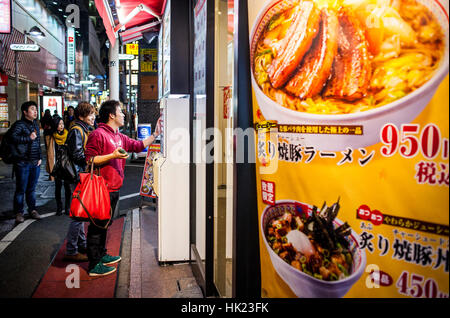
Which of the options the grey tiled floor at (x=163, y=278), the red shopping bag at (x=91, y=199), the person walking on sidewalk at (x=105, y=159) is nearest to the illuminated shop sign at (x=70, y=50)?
the grey tiled floor at (x=163, y=278)

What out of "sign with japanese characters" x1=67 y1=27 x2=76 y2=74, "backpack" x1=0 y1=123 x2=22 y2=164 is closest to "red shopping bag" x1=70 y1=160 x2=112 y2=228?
"backpack" x1=0 y1=123 x2=22 y2=164

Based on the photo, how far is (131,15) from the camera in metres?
7.14

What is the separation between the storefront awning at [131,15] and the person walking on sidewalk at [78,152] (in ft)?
7.65

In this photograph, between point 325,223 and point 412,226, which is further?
point 325,223

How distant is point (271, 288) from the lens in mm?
2691

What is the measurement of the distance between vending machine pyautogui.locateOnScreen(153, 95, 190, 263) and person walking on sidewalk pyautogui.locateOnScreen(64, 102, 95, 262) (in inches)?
41.0

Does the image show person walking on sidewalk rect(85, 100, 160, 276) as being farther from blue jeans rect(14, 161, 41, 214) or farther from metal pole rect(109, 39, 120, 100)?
metal pole rect(109, 39, 120, 100)

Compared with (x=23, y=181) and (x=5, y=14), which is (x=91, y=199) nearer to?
(x=23, y=181)

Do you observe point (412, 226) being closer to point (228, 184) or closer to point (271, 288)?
point (271, 288)

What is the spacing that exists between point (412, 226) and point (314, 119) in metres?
0.80

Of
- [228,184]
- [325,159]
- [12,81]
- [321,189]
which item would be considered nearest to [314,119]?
Result: [325,159]

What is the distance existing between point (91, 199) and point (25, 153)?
370 centimetres

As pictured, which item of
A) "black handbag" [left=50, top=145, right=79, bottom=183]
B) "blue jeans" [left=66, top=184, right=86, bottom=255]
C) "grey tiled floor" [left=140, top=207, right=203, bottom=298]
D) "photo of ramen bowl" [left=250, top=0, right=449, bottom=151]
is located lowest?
"grey tiled floor" [left=140, top=207, right=203, bottom=298]

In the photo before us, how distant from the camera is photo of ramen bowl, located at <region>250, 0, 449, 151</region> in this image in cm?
169
